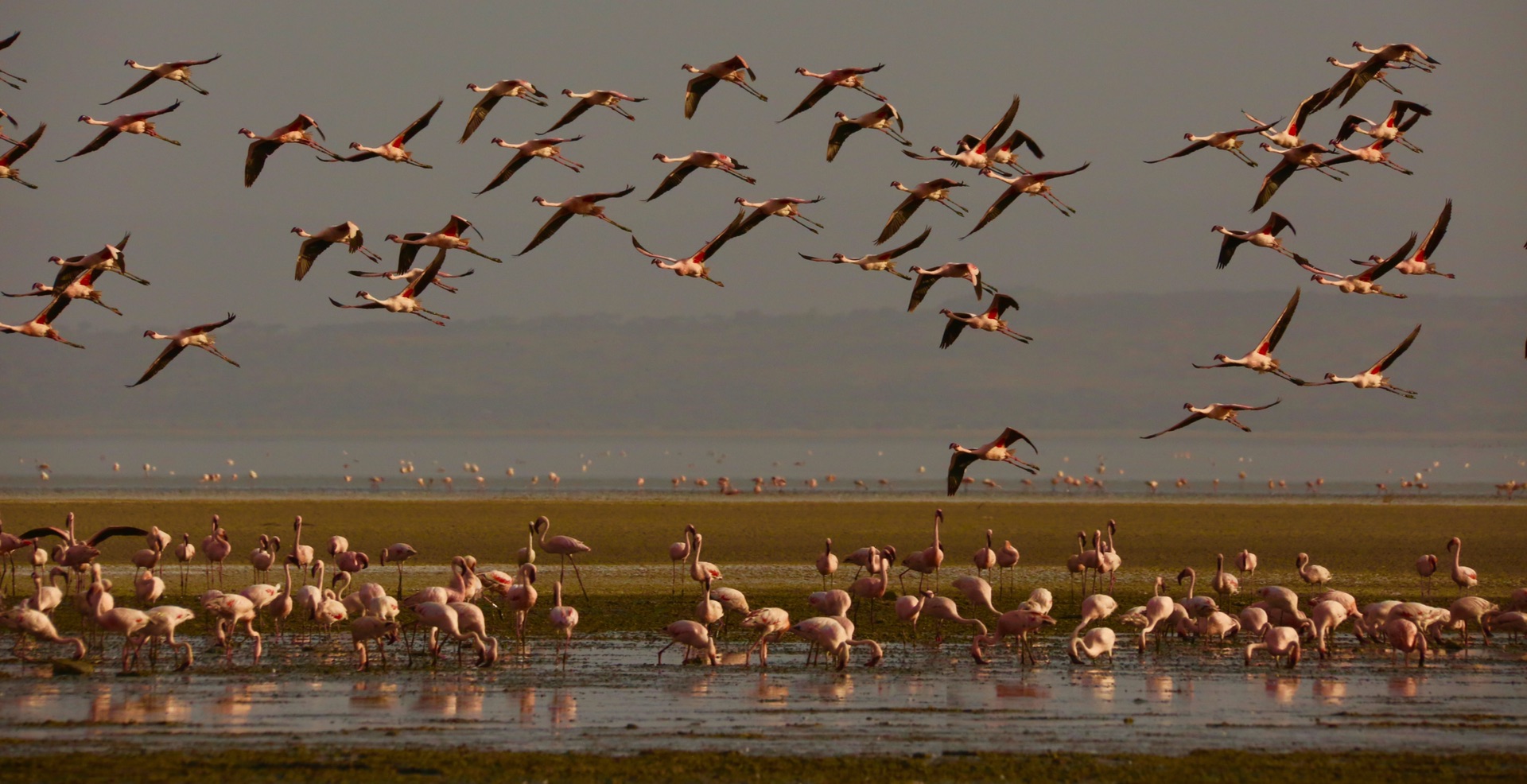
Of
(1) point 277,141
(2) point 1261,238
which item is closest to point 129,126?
(1) point 277,141

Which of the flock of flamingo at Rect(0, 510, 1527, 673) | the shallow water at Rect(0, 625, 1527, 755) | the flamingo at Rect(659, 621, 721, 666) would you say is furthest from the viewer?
the flamingo at Rect(659, 621, 721, 666)

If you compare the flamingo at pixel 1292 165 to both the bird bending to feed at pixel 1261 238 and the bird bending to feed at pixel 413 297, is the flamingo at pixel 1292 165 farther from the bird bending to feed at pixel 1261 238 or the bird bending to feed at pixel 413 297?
the bird bending to feed at pixel 413 297

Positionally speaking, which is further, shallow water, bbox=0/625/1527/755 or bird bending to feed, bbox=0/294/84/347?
bird bending to feed, bbox=0/294/84/347

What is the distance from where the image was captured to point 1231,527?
44688mm

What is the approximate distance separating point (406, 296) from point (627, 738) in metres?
12.2

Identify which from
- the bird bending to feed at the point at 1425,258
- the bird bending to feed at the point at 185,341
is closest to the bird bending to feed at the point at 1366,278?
the bird bending to feed at the point at 1425,258

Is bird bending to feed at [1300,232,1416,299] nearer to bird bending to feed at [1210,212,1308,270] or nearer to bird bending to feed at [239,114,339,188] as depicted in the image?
bird bending to feed at [1210,212,1308,270]

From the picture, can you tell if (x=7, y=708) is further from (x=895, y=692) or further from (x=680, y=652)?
(x=895, y=692)

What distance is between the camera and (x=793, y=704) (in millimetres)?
16031

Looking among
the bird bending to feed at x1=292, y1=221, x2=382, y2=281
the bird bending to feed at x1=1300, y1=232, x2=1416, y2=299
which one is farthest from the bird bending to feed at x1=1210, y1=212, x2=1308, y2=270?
the bird bending to feed at x1=292, y1=221, x2=382, y2=281

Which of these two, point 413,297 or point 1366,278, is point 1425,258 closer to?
point 1366,278

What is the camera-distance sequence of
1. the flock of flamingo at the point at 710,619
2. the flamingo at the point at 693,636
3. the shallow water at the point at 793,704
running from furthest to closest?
the flamingo at the point at 693,636
the flock of flamingo at the point at 710,619
the shallow water at the point at 793,704

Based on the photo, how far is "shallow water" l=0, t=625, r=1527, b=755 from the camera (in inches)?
557

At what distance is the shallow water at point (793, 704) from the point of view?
46.4 feet
